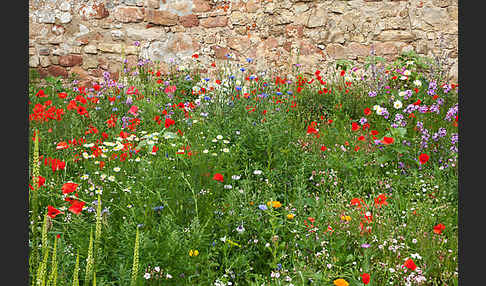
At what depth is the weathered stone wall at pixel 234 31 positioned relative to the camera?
5.91 metres

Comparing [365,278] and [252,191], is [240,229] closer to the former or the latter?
[252,191]

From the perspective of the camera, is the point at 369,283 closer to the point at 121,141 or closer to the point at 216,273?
the point at 216,273

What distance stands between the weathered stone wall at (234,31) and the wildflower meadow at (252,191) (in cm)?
61

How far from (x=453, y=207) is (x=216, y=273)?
171 centimetres

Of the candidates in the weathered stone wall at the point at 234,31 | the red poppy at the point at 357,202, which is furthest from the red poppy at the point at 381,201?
the weathered stone wall at the point at 234,31

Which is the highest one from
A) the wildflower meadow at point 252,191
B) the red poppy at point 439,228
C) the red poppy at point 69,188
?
the red poppy at point 69,188

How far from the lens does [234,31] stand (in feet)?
21.4

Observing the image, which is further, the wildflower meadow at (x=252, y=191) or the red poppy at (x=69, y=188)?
the red poppy at (x=69, y=188)

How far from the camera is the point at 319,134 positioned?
14.2 ft

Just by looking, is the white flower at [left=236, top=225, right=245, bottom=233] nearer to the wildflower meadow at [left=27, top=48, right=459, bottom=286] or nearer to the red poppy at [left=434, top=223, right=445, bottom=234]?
the wildflower meadow at [left=27, top=48, right=459, bottom=286]

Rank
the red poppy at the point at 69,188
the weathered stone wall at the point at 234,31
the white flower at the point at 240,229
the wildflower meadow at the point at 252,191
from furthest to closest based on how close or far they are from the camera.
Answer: the weathered stone wall at the point at 234,31 < the red poppy at the point at 69,188 < the white flower at the point at 240,229 < the wildflower meadow at the point at 252,191

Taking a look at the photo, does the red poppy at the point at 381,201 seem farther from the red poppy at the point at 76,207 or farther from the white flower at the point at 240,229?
the red poppy at the point at 76,207

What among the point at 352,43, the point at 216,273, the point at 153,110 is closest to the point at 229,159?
the point at 216,273

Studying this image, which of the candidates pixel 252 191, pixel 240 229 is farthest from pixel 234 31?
pixel 240 229
